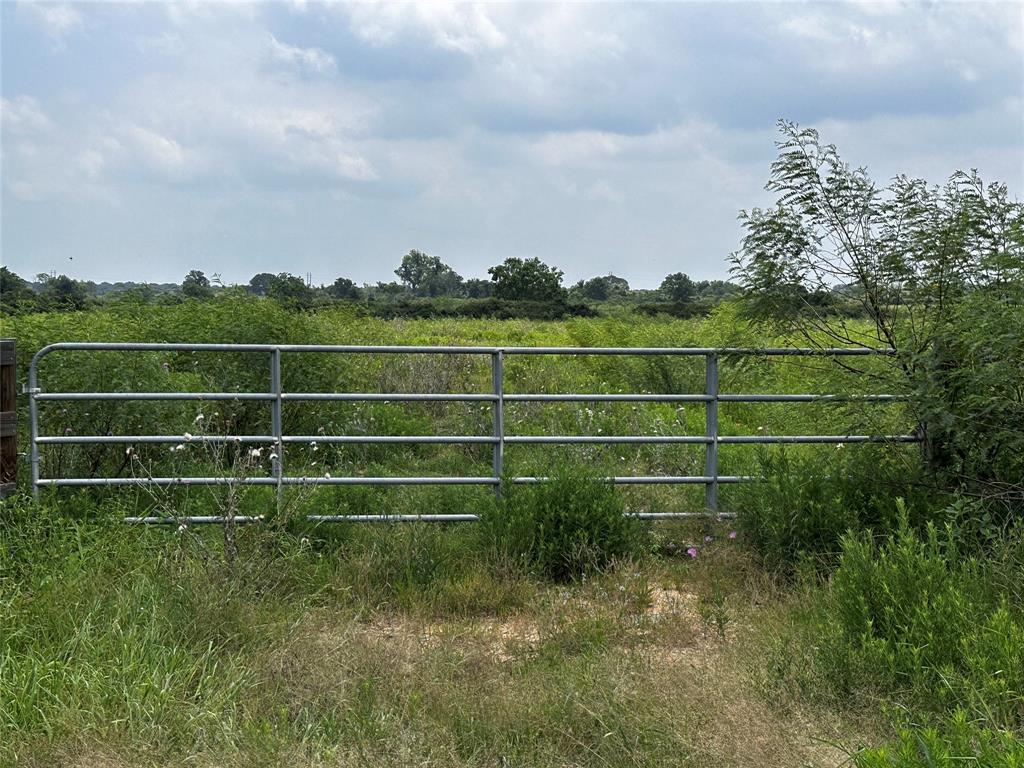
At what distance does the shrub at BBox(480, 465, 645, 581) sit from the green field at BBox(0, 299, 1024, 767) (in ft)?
0.26

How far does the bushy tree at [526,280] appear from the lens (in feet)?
232

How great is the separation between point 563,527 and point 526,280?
65488mm

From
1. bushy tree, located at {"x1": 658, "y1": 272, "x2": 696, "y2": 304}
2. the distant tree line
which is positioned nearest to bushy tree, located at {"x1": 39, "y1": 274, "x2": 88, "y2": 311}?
the distant tree line

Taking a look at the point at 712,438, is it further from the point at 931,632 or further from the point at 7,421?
the point at 7,421

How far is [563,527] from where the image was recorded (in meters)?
7.48

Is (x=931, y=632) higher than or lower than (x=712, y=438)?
lower

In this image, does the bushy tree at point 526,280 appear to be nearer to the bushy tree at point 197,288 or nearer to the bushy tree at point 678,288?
the bushy tree at point 678,288

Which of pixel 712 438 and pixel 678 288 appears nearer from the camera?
pixel 712 438

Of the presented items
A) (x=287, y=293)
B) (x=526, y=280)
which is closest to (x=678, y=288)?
(x=526, y=280)

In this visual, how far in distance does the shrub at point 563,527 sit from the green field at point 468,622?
0.08m

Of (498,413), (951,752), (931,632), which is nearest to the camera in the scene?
(951,752)

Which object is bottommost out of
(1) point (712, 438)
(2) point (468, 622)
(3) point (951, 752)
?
(2) point (468, 622)

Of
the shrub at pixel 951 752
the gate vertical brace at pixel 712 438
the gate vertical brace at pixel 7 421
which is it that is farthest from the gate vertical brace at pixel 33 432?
the shrub at pixel 951 752

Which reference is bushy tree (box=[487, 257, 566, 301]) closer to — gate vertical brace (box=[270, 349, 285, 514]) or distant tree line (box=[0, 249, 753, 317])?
distant tree line (box=[0, 249, 753, 317])
